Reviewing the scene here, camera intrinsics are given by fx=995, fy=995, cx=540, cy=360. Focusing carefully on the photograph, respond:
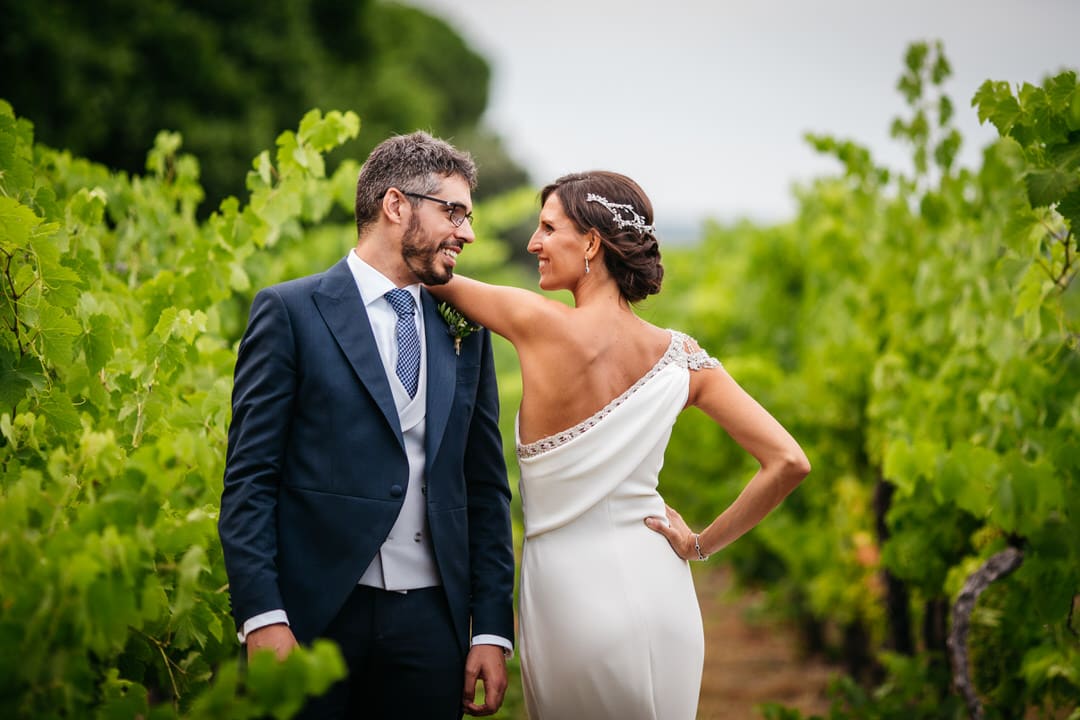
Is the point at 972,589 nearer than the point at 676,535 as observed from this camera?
No

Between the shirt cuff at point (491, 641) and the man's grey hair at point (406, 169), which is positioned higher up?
the man's grey hair at point (406, 169)

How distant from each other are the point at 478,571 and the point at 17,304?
4.74 ft

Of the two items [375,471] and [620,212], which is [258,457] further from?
[620,212]

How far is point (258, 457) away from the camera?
2.52 meters

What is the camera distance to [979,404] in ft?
14.3

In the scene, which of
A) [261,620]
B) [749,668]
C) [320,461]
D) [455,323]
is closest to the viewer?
[261,620]

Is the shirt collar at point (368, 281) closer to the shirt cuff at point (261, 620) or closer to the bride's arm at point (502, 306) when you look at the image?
the bride's arm at point (502, 306)

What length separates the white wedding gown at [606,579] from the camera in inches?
112

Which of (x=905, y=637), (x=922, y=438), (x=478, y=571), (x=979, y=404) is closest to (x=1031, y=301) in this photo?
(x=979, y=404)

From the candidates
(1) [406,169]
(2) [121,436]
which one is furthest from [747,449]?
(2) [121,436]

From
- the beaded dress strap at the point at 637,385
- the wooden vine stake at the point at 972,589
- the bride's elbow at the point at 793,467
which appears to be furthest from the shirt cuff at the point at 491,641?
the wooden vine stake at the point at 972,589

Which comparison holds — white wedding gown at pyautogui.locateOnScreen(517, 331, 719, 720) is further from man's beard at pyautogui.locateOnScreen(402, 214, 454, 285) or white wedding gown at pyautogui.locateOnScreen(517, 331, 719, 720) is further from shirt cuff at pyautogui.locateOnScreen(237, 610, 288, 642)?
shirt cuff at pyautogui.locateOnScreen(237, 610, 288, 642)

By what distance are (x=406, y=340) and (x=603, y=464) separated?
2.18 ft

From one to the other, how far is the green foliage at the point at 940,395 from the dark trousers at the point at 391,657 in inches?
53.3
